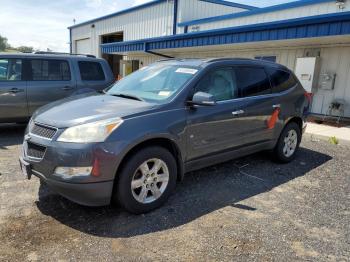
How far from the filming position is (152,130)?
3453 mm

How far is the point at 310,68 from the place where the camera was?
10.1m

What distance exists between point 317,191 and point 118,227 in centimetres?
294

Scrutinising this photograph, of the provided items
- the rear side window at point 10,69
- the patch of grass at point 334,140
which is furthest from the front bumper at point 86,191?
the patch of grass at point 334,140

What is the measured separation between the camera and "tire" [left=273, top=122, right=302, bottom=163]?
5.54 m

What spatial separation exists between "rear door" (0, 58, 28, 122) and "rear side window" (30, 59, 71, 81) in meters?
0.29

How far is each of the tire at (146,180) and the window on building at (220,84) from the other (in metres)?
1.08

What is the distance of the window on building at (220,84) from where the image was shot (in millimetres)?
4199

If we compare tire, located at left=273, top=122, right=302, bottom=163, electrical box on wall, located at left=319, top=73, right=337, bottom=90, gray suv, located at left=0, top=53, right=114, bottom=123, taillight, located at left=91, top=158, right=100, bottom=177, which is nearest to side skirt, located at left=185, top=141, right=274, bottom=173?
tire, located at left=273, top=122, right=302, bottom=163

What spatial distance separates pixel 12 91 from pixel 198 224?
5.37 meters

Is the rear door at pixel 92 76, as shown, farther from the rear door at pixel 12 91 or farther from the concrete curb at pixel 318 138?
the concrete curb at pixel 318 138

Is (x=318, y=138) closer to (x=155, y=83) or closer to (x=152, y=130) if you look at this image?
(x=155, y=83)

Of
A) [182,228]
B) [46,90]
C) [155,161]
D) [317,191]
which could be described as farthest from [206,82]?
[46,90]

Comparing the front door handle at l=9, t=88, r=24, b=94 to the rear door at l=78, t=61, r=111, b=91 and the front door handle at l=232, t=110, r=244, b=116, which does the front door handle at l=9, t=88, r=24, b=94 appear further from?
the front door handle at l=232, t=110, r=244, b=116

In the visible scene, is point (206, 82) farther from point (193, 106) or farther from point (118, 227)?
point (118, 227)
